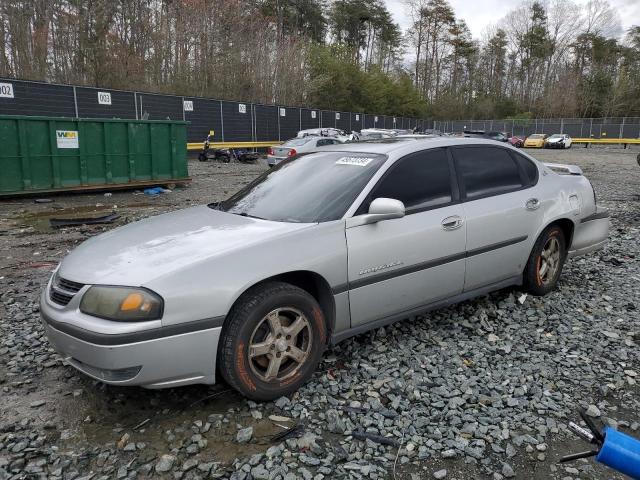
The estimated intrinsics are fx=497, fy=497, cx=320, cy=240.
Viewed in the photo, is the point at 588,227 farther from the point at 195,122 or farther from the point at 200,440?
the point at 195,122

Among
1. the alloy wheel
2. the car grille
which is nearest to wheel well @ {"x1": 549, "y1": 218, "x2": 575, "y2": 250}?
the alloy wheel

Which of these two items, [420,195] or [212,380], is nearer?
[212,380]

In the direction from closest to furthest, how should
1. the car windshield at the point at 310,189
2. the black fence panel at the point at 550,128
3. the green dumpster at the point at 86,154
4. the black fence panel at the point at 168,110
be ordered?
the car windshield at the point at 310,189 → the green dumpster at the point at 86,154 → the black fence panel at the point at 168,110 → the black fence panel at the point at 550,128

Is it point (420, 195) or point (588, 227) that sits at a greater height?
point (420, 195)

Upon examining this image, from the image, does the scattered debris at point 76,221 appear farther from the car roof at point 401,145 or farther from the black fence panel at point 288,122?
the black fence panel at point 288,122

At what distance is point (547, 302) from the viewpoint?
4730 millimetres

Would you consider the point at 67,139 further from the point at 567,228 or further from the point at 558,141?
the point at 558,141

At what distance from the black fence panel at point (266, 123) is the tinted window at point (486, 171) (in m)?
24.5

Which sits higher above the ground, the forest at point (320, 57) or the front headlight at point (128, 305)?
the forest at point (320, 57)

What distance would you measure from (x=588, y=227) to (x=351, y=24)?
202ft

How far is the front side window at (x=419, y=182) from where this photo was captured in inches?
144

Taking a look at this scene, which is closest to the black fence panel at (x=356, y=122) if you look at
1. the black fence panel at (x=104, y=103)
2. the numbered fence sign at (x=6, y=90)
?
the black fence panel at (x=104, y=103)

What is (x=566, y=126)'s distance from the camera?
53.2m

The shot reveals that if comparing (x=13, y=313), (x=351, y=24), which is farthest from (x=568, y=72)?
(x=13, y=313)
